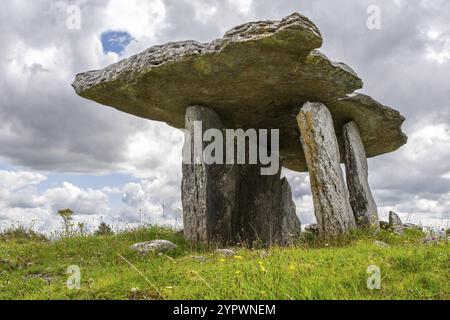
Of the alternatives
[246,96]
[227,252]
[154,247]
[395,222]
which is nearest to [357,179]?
[395,222]

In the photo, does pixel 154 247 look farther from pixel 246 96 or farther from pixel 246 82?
pixel 246 96

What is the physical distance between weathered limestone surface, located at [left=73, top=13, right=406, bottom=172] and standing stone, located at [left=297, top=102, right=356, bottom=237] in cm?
91

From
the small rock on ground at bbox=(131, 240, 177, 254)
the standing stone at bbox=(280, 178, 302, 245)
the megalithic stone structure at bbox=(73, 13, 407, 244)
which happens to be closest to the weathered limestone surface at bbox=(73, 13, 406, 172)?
the megalithic stone structure at bbox=(73, 13, 407, 244)

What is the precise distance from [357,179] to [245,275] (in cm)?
952

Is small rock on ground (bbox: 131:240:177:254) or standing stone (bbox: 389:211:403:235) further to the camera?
standing stone (bbox: 389:211:403:235)

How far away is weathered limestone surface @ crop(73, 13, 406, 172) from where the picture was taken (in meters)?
12.3

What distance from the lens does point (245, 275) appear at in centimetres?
748

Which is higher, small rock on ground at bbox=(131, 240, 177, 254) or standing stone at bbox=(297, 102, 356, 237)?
standing stone at bbox=(297, 102, 356, 237)

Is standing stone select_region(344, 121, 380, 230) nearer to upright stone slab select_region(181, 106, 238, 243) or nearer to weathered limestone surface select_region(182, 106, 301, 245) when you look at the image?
weathered limestone surface select_region(182, 106, 301, 245)

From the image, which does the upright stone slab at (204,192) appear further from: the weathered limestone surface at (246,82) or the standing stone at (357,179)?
the standing stone at (357,179)

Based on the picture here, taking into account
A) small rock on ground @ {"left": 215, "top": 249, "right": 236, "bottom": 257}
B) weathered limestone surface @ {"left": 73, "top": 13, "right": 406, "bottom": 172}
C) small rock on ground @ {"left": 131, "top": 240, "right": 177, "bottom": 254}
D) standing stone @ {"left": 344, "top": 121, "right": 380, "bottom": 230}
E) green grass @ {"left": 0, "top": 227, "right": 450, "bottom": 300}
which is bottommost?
green grass @ {"left": 0, "top": 227, "right": 450, "bottom": 300}

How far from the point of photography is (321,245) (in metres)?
12.7

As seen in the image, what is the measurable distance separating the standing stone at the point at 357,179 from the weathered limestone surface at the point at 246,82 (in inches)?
23.9
